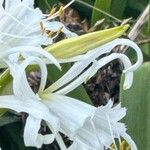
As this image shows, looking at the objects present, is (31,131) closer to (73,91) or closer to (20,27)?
(20,27)

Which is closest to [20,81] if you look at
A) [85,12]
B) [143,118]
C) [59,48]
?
[59,48]

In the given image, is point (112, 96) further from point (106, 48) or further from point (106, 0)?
point (106, 48)

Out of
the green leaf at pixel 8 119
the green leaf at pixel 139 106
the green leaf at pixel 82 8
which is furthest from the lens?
the green leaf at pixel 82 8

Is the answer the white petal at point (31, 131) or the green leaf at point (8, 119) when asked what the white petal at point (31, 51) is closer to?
the white petal at point (31, 131)

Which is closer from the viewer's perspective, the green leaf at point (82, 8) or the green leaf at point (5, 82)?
the green leaf at point (5, 82)

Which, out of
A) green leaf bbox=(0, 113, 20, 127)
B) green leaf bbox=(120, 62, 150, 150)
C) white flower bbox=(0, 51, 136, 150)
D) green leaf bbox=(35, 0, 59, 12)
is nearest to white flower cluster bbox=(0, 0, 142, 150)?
white flower bbox=(0, 51, 136, 150)

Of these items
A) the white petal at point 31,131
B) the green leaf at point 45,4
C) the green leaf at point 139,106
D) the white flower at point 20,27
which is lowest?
the green leaf at point 139,106

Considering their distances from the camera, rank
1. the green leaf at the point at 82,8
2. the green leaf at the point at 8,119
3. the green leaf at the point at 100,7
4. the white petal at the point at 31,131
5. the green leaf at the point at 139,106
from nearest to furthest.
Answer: the white petal at the point at 31,131
the green leaf at the point at 139,106
the green leaf at the point at 8,119
the green leaf at the point at 100,7
the green leaf at the point at 82,8

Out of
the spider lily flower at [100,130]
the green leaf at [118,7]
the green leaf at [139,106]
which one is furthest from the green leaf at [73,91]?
the green leaf at [118,7]

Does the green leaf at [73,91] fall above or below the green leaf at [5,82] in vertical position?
below
